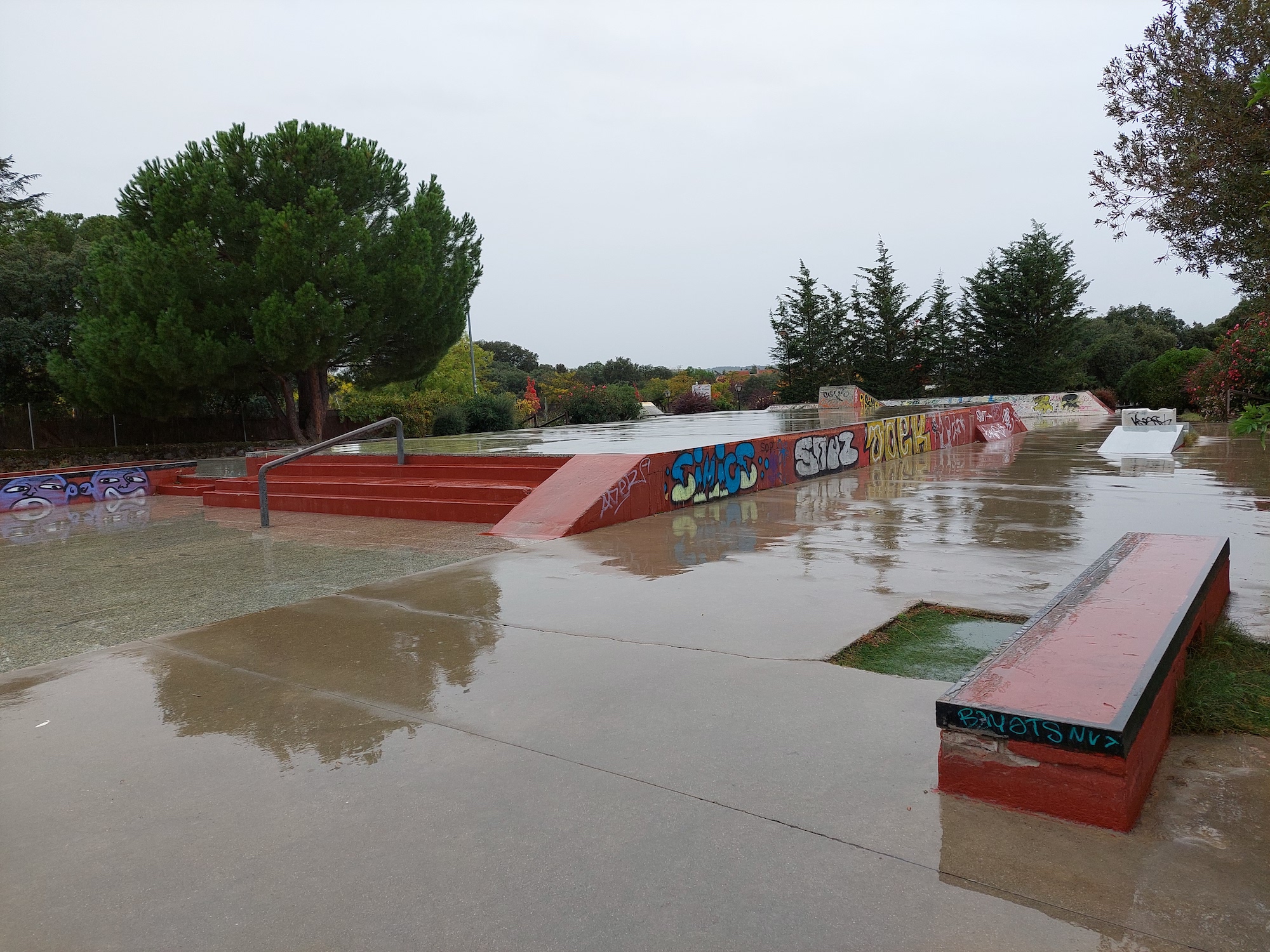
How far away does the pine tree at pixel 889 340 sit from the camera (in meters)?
40.9

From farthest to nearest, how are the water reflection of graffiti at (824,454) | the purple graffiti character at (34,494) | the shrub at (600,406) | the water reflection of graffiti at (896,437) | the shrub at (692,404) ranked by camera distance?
the shrub at (692,404), the shrub at (600,406), the water reflection of graffiti at (896,437), the purple graffiti character at (34,494), the water reflection of graffiti at (824,454)

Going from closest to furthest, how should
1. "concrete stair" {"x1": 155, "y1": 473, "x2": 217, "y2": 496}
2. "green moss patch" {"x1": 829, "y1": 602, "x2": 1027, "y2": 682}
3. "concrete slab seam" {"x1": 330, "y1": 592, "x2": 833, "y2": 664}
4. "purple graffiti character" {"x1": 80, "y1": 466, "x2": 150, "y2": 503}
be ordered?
"green moss patch" {"x1": 829, "y1": 602, "x2": 1027, "y2": 682} → "concrete slab seam" {"x1": 330, "y1": 592, "x2": 833, "y2": 664} → "purple graffiti character" {"x1": 80, "y1": 466, "x2": 150, "y2": 503} → "concrete stair" {"x1": 155, "y1": 473, "x2": 217, "y2": 496}

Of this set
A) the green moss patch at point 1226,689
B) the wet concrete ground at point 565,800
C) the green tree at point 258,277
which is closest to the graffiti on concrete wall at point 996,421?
the green tree at point 258,277

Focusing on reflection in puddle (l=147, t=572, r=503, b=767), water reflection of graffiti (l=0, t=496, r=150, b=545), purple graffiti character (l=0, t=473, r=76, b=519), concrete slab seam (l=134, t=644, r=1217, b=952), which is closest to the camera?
Result: concrete slab seam (l=134, t=644, r=1217, b=952)

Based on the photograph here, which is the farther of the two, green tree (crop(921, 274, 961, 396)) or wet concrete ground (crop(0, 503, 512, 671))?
green tree (crop(921, 274, 961, 396))

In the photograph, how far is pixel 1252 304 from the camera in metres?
9.61

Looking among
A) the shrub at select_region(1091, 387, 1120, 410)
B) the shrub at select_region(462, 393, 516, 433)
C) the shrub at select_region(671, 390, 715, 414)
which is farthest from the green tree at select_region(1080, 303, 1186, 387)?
the shrub at select_region(462, 393, 516, 433)

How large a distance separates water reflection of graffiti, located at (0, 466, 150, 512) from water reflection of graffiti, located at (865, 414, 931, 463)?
44.6ft

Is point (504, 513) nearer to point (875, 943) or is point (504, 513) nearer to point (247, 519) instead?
point (247, 519)

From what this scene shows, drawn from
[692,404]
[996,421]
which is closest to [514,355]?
[692,404]

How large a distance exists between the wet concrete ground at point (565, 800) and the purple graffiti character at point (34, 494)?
420 inches

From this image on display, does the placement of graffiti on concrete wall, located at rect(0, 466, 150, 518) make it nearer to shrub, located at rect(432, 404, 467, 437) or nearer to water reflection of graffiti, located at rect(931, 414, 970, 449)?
shrub, located at rect(432, 404, 467, 437)

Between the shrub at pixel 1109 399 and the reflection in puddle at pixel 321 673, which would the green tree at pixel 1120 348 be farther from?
the reflection in puddle at pixel 321 673

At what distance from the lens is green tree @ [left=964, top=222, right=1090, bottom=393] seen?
124 feet
